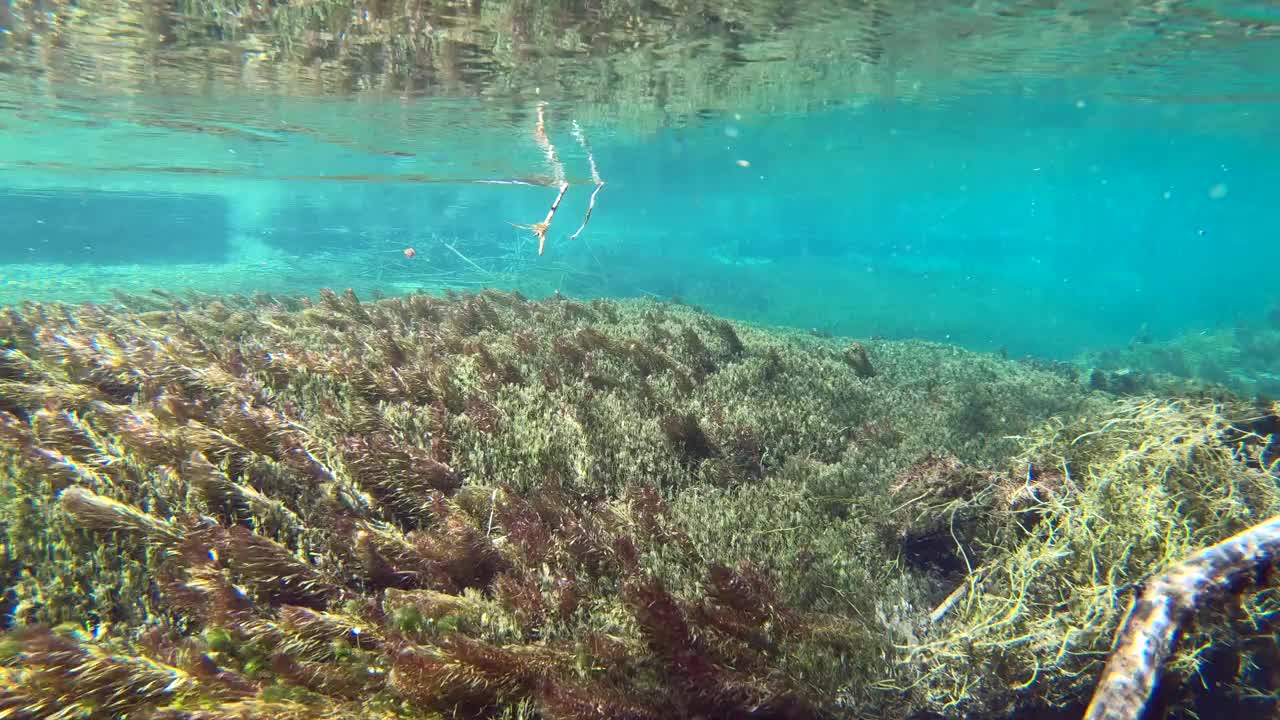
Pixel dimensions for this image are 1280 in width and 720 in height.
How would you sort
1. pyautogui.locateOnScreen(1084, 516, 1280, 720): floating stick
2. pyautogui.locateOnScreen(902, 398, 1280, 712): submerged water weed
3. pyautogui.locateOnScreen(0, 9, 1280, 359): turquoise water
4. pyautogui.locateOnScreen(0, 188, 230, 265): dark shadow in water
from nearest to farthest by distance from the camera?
pyautogui.locateOnScreen(1084, 516, 1280, 720): floating stick → pyautogui.locateOnScreen(902, 398, 1280, 712): submerged water weed → pyautogui.locateOnScreen(0, 9, 1280, 359): turquoise water → pyautogui.locateOnScreen(0, 188, 230, 265): dark shadow in water

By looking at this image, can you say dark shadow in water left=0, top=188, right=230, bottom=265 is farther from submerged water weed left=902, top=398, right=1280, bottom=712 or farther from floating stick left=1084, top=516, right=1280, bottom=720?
floating stick left=1084, top=516, right=1280, bottom=720

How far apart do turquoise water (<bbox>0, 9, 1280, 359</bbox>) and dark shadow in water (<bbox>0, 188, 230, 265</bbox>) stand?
133mm

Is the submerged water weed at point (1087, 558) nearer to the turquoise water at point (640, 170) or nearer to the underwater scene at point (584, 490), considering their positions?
the underwater scene at point (584, 490)

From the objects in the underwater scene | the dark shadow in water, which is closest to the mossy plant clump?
the underwater scene

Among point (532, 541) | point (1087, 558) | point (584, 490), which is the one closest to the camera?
point (1087, 558)

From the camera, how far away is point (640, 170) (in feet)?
171

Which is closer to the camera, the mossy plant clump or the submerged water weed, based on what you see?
the mossy plant clump

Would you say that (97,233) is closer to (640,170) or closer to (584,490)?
(640,170)

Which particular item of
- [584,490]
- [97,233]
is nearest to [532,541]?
[584,490]

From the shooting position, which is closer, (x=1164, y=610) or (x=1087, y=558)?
(x=1164, y=610)

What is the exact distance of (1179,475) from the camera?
12.8 ft

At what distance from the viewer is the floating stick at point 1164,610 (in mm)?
2475

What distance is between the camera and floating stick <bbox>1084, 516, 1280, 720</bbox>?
8.12 feet

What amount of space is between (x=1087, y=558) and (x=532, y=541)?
350 centimetres
